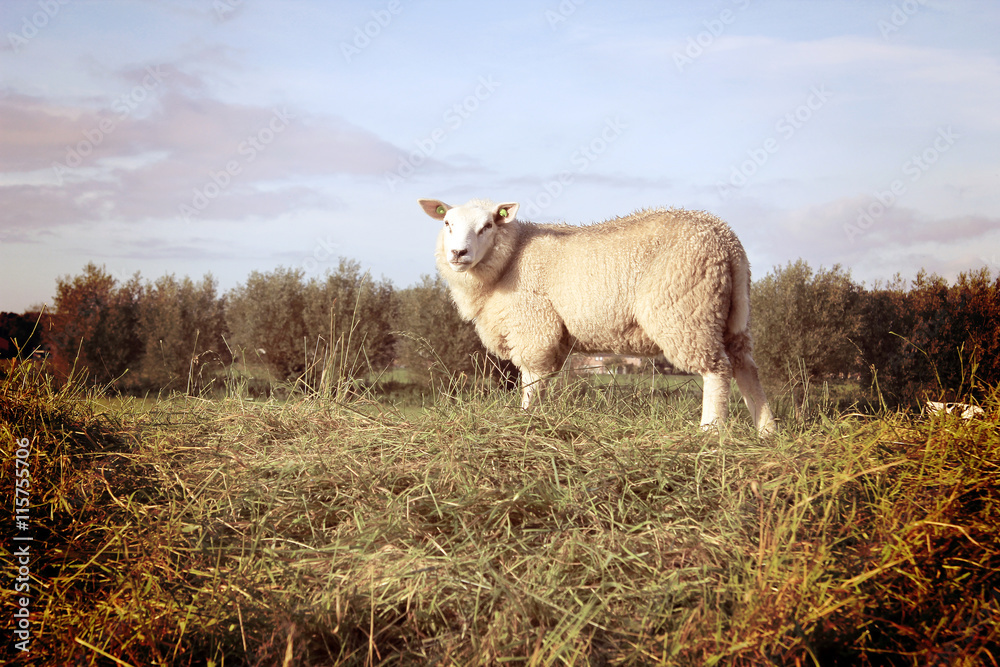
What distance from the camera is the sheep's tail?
5.88 m

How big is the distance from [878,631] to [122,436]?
4001mm

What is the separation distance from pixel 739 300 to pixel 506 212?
2390 mm

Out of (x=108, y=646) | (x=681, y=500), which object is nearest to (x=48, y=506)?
(x=108, y=646)

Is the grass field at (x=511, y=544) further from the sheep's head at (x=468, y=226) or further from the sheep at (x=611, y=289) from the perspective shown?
the sheep's head at (x=468, y=226)

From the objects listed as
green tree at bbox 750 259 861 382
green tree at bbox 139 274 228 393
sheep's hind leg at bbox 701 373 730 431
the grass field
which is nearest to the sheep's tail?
sheep's hind leg at bbox 701 373 730 431

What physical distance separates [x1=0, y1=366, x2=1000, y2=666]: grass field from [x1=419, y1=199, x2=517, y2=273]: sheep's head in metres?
2.63

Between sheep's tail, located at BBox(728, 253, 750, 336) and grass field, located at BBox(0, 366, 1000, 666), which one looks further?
sheep's tail, located at BBox(728, 253, 750, 336)

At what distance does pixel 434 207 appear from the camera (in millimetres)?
6586

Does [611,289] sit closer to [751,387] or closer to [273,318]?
[751,387]

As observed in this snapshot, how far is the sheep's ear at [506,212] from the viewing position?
6391mm

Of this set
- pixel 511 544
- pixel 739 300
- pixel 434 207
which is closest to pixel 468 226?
pixel 434 207

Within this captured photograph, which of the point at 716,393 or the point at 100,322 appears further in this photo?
the point at 100,322

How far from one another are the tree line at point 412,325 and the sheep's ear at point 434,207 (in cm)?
627

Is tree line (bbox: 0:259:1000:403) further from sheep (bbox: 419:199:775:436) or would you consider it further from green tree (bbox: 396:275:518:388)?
sheep (bbox: 419:199:775:436)
